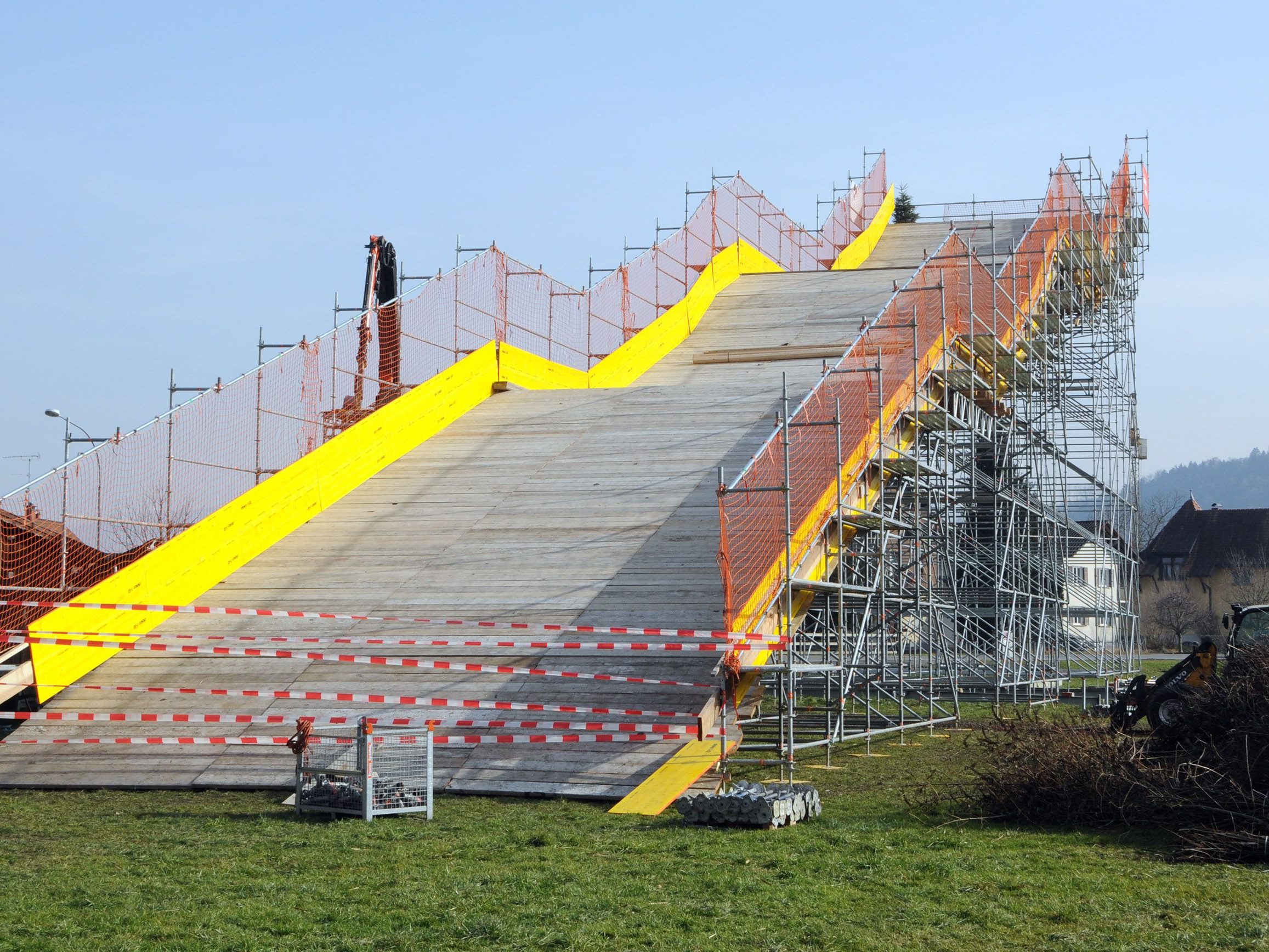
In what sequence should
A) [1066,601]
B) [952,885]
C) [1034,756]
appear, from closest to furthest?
[952,885], [1034,756], [1066,601]

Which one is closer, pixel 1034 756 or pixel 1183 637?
pixel 1034 756

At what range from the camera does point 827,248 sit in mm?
36219

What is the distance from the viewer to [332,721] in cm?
Result: 1304

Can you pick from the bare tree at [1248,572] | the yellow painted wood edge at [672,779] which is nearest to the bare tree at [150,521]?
the yellow painted wood edge at [672,779]

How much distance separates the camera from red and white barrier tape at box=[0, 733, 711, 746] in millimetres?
12594

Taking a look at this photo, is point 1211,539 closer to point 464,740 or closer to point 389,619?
point 389,619

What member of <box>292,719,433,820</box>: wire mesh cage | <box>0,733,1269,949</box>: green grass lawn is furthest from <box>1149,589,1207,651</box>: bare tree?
<box>0,733,1269,949</box>: green grass lawn

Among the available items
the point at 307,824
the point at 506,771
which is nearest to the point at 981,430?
the point at 506,771

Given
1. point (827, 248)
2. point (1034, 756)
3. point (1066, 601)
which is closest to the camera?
point (1034, 756)

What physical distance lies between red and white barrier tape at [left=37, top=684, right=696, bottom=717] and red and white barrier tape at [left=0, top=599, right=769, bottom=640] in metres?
0.73

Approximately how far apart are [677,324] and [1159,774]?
1893cm

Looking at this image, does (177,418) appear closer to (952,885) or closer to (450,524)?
(450,524)

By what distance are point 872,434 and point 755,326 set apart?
1047 centimetres

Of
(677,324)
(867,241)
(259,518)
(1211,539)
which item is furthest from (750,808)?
(1211,539)
